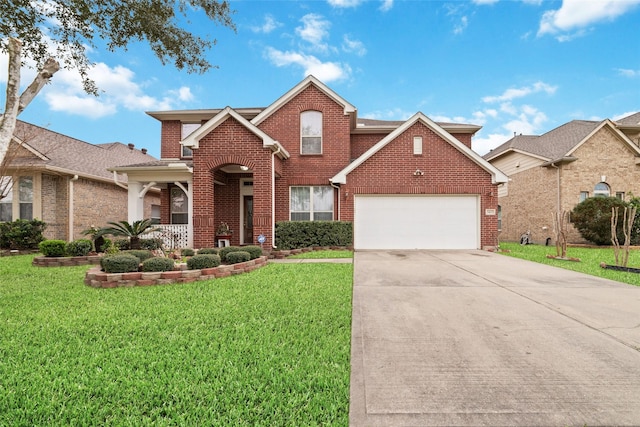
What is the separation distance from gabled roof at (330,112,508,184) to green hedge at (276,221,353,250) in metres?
1.85

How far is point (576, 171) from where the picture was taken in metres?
15.5

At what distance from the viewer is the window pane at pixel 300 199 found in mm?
12867

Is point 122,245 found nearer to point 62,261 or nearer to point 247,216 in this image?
point 62,261

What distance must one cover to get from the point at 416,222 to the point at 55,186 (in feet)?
52.3

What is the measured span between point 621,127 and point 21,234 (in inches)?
1166

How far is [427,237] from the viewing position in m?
12.1

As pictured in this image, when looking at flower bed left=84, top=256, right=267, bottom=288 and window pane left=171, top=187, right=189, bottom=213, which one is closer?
flower bed left=84, top=256, right=267, bottom=288

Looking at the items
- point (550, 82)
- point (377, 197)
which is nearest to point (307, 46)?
point (377, 197)

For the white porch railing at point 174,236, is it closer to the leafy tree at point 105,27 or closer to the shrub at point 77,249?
the shrub at point 77,249

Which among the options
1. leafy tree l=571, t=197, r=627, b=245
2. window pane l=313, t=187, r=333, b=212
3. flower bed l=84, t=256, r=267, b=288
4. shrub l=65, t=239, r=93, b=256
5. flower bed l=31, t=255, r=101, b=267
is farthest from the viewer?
leafy tree l=571, t=197, r=627, b=245

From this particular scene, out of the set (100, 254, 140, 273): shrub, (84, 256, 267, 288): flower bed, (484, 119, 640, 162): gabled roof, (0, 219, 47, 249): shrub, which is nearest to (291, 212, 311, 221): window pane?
(84, 256, 267, 288): flower bed

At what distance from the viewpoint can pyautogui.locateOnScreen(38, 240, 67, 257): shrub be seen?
8531 mm

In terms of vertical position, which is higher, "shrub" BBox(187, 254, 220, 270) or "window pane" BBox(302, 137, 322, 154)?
"window pane" BBox(302, 137, 322, 154)

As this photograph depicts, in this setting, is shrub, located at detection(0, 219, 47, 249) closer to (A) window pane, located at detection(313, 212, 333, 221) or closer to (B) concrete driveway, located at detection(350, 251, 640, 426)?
(A) window pane, located at detection(313, 212, 333, 221)
